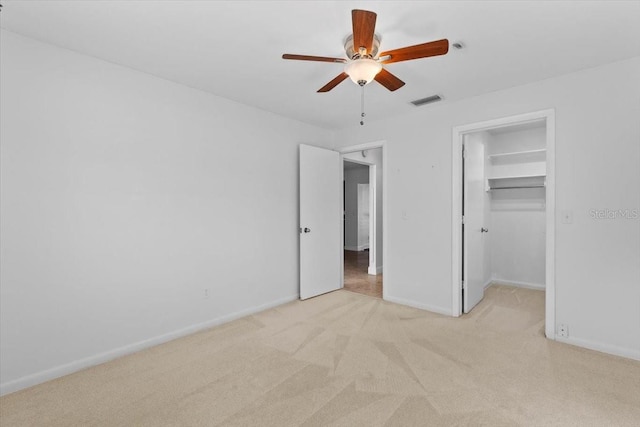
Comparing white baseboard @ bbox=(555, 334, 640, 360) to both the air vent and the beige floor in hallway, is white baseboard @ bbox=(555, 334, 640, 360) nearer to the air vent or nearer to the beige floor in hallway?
the beige floor in hallway

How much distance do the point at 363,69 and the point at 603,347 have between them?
3110 millimetres

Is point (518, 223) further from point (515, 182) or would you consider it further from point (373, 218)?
point (373, 218)

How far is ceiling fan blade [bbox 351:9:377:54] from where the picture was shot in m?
1.61

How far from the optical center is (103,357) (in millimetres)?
2572

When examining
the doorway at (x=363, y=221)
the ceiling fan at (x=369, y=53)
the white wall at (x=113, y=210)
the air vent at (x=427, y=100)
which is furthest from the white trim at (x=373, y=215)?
the ceiling fan at (x=369, y=53)

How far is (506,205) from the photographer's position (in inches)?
199

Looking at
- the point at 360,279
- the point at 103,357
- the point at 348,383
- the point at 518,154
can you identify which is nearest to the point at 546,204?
the point at 518,154

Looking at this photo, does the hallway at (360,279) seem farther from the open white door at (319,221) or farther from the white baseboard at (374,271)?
the open white door at (319,221)

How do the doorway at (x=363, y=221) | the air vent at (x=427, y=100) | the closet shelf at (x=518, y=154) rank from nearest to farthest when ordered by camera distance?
the air vent at (x=427, y=100), the closet shelf at (x=518, y=154), the doorway at (x=363, y=221)

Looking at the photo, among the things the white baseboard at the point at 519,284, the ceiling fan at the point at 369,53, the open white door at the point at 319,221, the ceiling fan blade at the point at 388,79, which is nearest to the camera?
the ceiling fan at the point at 369,53

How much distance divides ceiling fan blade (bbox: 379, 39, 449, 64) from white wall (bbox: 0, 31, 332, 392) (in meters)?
2.13

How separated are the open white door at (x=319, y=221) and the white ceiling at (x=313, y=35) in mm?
1415

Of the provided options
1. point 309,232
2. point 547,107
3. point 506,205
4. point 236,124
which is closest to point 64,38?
point 236,124

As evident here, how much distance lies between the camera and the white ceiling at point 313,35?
6.29 feet
